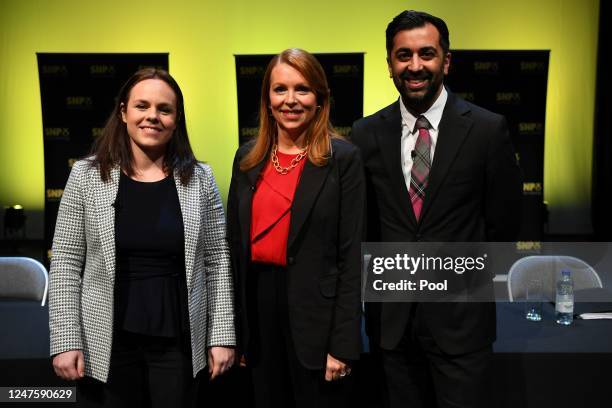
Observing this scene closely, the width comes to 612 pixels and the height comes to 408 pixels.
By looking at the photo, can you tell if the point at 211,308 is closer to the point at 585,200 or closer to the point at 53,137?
the point at 53,137

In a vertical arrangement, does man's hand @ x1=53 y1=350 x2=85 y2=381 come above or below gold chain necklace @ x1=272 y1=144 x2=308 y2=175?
below

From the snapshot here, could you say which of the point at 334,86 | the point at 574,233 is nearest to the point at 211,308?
the point at 334,86

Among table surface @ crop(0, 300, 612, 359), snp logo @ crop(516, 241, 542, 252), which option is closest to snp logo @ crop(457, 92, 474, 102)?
snp logo @ crop(516, 241, 542, 252)

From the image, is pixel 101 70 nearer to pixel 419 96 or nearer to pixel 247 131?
pixel 247 131

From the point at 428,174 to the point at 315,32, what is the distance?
16.7ft

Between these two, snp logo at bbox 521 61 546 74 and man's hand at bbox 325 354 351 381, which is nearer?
man's hand at bbox 325 354 351 381

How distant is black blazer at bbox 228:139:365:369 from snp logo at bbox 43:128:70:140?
190 inches

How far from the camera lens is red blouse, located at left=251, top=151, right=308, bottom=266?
75.0 inches

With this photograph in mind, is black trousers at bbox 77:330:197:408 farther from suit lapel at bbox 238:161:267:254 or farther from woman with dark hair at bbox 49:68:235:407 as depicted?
suit lapel at bbox 238:161:267:254

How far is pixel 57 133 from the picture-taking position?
6.19 meters

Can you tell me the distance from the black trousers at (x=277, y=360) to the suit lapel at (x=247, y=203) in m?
0.09

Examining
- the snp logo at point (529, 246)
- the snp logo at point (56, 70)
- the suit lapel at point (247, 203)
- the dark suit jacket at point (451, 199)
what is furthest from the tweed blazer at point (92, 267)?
the snp logo at point (529, 246)

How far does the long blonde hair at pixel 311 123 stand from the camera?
189cm

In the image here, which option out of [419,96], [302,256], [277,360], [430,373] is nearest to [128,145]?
[302,256]
